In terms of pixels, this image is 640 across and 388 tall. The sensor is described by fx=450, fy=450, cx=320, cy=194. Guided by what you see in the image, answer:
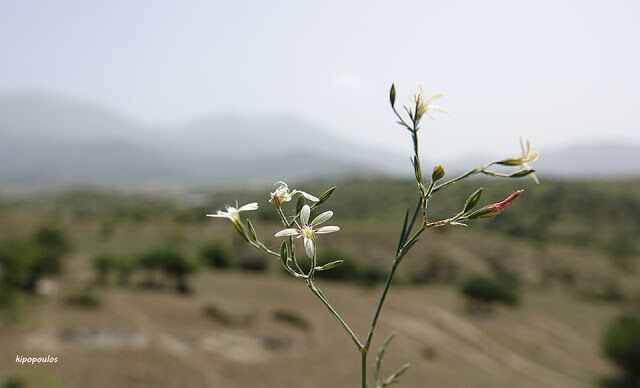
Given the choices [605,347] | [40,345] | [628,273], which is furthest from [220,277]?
[628,273]

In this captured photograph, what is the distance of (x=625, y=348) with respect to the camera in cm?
2830

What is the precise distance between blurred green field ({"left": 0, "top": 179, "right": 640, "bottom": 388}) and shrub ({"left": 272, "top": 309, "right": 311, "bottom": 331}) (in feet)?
0.63

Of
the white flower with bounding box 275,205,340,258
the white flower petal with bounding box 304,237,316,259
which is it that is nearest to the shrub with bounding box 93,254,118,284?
the white flower with bounding box 275,205,340,258

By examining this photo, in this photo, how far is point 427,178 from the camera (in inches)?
67.5

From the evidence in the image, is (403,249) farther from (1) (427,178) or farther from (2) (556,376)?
(2) (556,376)

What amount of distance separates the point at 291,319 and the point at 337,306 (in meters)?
6.56

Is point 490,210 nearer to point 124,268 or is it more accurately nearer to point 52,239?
point 124,268

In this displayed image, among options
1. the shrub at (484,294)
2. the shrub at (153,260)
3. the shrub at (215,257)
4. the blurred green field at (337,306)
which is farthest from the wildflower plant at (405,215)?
the shrub at (215,257)

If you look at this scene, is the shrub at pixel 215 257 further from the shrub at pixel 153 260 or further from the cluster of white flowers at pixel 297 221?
the cluster of white flowers at pixel 297 221

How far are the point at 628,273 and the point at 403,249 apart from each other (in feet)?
212

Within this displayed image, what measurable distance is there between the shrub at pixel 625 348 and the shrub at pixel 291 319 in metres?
19.8

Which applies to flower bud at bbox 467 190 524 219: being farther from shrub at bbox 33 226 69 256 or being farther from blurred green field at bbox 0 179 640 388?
shrub at bbox 33 226 69 256

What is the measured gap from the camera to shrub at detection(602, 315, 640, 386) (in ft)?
92.4

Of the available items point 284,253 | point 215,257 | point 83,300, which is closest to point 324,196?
point 284,253
